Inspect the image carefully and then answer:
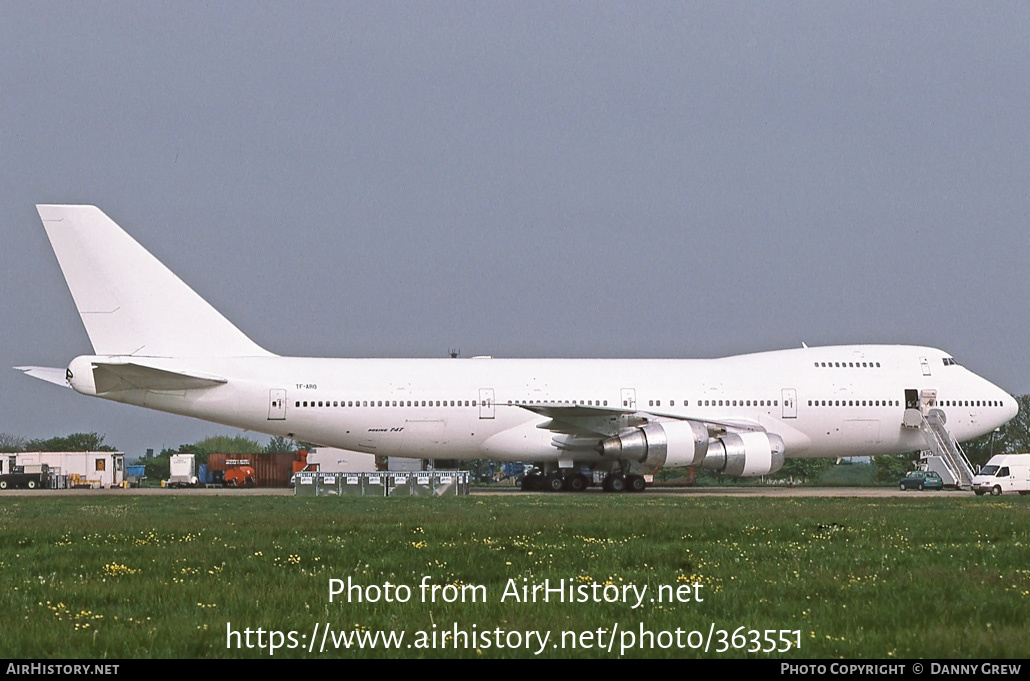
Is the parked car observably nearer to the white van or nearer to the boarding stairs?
the boarding stairs

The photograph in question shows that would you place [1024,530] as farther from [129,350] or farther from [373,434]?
[129,350]

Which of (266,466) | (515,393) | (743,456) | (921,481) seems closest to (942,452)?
(743,456)

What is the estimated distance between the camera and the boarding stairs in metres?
33.6

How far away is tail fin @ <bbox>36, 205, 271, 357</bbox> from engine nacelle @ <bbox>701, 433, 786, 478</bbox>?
13.5 meters

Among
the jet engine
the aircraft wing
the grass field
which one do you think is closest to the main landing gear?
the aircraft wing

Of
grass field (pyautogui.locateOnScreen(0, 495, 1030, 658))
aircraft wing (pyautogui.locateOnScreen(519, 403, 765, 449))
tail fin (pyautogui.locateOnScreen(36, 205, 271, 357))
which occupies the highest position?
tail fin (pyautogui.locateOnScreen(36, 205, 271, 357))

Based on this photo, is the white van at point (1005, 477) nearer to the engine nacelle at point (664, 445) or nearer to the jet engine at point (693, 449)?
the jet engine at point (693, 449)

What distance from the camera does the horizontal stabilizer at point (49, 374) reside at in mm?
31891

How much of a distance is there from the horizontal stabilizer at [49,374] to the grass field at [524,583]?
14662 millimetres

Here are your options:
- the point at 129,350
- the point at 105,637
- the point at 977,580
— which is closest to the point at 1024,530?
the point at 977,580

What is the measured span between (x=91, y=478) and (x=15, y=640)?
46.5 metres

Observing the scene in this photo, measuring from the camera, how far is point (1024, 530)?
15805 mm

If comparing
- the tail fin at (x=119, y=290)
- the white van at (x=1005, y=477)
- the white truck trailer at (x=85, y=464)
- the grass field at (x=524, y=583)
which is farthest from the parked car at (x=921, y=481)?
the white truck trailer at (x=85, y=464)

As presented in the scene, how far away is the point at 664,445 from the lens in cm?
3059
